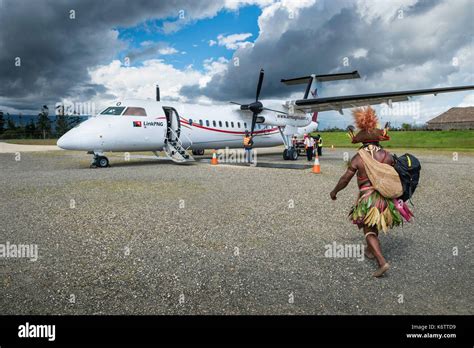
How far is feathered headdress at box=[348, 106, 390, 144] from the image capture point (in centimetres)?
432

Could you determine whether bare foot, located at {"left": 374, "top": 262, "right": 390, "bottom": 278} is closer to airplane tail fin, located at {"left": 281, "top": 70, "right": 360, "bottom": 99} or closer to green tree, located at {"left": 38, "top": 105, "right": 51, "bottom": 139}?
airplane tail fin, located at {"left": 281, "top": 70, "right": 360, "bottom": 99}

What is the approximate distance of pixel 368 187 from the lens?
4.20 metres

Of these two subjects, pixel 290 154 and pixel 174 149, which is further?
pixel 290 154

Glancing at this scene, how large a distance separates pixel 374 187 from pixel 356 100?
17.6 meters

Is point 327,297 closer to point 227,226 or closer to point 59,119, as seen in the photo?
point 227,226

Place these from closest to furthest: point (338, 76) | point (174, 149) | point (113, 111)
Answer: point (113, 111) → point (174, 149) → point (338, 76)

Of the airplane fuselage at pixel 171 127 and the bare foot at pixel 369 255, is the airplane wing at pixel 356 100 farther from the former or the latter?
the bare foot at pixel 369 255

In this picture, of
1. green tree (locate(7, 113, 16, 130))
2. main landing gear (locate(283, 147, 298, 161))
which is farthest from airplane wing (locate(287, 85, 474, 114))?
green tree (locate(7, 113, 16, 130))

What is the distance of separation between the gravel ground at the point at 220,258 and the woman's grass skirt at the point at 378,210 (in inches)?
26.1

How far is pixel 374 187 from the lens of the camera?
4086 millimetres

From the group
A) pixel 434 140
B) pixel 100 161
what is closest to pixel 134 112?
pixel 100 161

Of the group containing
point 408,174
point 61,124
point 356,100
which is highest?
point 61,124

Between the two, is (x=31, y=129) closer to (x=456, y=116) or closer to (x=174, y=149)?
(x=174, y=149)
